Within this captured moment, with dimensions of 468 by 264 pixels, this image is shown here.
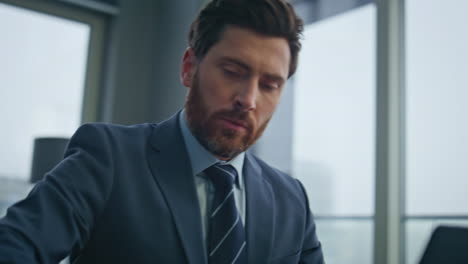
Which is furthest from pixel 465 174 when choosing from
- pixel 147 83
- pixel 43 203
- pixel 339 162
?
pixel 147 83

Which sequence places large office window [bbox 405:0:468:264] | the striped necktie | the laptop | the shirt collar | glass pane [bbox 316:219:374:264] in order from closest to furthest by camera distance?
the laptop, the striped necktie, the shirt collar, large office window [bbox 405:0:468:264], glass pane [bbox 316:219:374:264]

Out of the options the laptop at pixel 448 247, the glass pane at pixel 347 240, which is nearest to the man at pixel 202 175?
the laptop at pixel 448 247

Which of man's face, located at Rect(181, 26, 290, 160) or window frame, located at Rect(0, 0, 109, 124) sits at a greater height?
window frame, located at Rect(0, 0, 109, 124)

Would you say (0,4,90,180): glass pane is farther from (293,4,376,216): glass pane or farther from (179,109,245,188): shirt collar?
(179,109,245,188): shirt collar

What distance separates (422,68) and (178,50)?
211 cm

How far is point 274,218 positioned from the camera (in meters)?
1.15

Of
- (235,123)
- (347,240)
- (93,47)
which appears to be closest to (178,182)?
(235,123)

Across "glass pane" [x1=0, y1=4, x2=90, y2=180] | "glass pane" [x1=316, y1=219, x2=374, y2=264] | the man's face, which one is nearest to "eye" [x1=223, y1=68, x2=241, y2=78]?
the man's face

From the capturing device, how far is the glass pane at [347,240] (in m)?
2.48

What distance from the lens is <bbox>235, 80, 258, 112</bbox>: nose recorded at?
1034mm

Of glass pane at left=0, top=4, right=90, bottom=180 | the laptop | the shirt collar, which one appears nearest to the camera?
the laptop

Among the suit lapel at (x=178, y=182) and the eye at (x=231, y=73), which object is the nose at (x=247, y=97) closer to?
the eye at (x=231, y=73)

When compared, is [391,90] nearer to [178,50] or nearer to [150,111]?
[178,50]

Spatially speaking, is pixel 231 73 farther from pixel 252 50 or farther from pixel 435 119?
pixel 435 119
